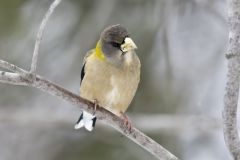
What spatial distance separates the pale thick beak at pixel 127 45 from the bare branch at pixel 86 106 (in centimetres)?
47

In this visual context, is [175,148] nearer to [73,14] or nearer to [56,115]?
[56,115]

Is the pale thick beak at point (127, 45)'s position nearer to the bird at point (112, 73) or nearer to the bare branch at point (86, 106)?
the bird at point (112, 73)

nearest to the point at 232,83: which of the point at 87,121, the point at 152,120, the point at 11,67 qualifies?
the point at 11,67

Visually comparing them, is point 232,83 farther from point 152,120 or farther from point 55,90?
point 152,120

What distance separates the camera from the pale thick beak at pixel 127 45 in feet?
11.8

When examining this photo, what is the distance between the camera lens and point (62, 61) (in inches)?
254

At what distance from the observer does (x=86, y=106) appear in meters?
3.18

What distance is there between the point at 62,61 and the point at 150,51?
956 mm

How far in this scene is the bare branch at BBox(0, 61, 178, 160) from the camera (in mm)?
2931

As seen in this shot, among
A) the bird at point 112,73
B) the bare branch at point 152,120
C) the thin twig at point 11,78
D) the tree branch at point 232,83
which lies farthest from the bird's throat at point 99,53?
the bare branch at point 152,120

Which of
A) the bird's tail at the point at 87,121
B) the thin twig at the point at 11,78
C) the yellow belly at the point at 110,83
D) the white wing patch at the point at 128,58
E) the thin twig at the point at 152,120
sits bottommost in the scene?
the thin twig at the point at 152,120

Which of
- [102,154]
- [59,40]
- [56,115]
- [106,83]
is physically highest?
[106,83]

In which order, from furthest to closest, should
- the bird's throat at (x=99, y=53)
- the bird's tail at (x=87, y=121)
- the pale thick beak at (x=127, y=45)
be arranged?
the bird's tail at (x=87, y=121)
the bird's throat at (x=99, y=53)
the pale thick beak at (x=127, y=45)

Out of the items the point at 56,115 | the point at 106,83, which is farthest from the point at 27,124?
the point at 106,83
